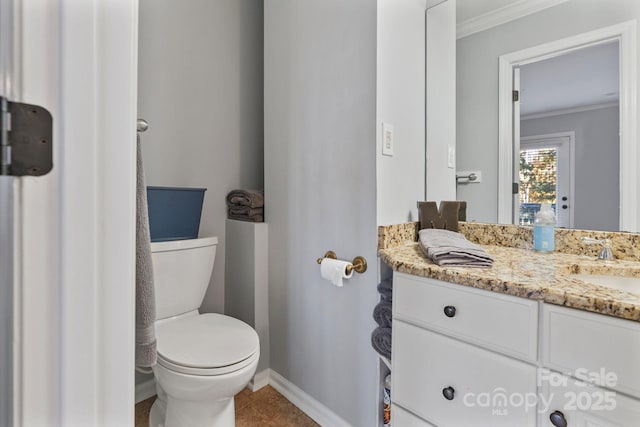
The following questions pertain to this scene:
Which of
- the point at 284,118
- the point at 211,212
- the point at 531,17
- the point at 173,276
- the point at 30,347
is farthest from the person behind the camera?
the point at 211,212

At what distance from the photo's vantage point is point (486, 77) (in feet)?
4.96

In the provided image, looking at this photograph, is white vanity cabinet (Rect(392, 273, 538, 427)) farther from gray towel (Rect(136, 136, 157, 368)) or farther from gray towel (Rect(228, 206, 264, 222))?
gray towel (Rect(228, 206, 264, 222))

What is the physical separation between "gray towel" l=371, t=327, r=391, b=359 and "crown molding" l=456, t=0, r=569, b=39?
1405 mm

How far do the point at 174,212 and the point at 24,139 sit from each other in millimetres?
1342

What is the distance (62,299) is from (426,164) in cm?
151

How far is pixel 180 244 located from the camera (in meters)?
1.52

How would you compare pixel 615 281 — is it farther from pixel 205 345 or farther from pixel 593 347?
pixel 205 345

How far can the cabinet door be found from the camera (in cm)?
69

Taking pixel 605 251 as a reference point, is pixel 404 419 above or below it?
below

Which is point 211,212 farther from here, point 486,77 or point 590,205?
point 590,205

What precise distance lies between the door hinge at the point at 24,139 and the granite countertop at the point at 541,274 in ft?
3.08

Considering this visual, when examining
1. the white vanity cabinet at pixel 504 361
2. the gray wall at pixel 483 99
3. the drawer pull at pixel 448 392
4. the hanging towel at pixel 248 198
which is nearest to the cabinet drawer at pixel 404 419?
the white vanity cabinet at pixel 504 361

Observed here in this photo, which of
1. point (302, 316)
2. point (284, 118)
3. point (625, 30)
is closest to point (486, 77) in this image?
point (625, 30)

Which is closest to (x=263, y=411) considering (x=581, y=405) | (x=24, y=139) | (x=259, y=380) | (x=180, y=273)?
(x=259, y=380)
